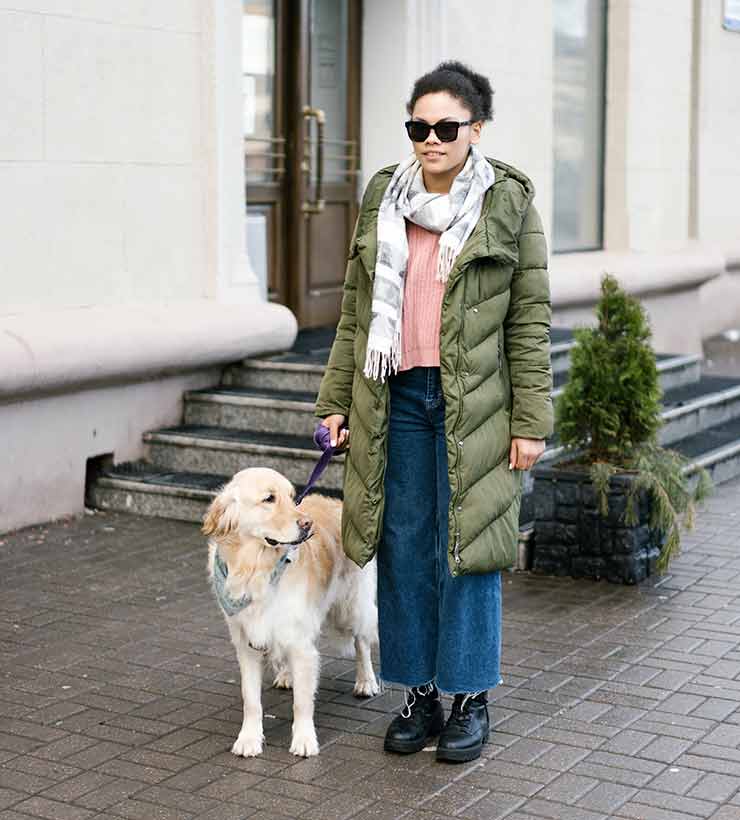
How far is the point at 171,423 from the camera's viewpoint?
30.5 ft

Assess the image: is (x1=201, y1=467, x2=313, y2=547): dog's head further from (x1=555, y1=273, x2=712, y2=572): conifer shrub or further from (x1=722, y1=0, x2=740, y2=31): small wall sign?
(x1=722, y1=0, x2=740, y2=31): small wall sign

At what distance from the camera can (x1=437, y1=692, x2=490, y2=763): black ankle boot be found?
494cm

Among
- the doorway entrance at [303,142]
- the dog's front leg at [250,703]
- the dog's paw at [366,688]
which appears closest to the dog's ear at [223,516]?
the dog's front leg at [250,703]

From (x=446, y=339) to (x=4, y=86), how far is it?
422cm

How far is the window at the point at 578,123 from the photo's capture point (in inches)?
526

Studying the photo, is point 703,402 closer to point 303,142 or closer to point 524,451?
point 303,142

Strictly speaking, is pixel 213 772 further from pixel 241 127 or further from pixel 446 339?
pixel 241 127

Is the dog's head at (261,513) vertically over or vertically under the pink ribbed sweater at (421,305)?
under

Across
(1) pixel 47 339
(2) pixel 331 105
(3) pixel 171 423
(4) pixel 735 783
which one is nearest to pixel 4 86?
(1) pixel 47 339

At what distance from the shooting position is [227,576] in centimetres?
489

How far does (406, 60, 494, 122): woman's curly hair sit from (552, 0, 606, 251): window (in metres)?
8.46

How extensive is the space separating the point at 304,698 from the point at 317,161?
6.58m

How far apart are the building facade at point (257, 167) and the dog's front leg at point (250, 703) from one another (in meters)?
3.35

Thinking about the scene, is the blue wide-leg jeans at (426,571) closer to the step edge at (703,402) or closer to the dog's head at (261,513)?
the dog's head at (261,513)
